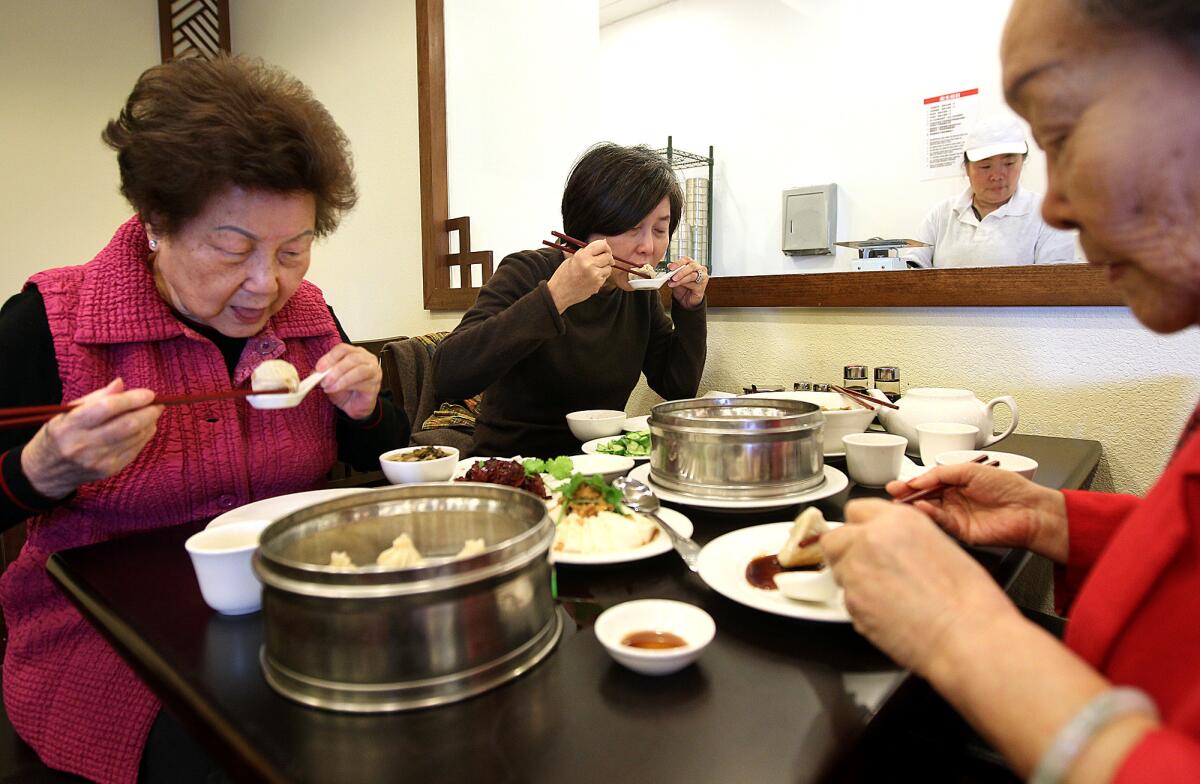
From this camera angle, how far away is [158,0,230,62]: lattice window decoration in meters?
4.95

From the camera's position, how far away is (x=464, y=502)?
3.00 feet

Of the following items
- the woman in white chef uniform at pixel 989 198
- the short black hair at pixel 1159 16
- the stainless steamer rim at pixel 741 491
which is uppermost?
the woman in white chef uniform at pixel 989 198

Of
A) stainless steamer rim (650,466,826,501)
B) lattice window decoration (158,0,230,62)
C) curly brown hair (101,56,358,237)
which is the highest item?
lattice window decoration (158,0,230,62)

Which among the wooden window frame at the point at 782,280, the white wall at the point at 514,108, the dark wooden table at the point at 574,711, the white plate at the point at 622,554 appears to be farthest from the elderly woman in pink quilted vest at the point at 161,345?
the white wall at the point at 514,108

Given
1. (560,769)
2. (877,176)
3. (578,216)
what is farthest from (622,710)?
(877,176)

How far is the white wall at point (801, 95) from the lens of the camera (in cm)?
482

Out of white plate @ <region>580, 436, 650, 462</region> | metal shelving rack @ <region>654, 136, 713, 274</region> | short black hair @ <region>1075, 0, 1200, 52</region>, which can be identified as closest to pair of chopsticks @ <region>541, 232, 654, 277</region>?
white plate @ <region>580, 436, 650, 462</region>

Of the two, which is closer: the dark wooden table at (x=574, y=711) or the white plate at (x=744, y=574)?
the dark wooden table at (x=574, y=711)

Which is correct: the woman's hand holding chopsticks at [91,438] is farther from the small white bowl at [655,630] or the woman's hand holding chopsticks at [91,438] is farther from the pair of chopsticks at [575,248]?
the pair of chopsticks at [575,248]

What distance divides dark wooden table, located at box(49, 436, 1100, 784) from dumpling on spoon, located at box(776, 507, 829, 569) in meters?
0.11

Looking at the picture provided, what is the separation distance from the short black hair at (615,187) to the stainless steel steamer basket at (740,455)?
110 centimetres

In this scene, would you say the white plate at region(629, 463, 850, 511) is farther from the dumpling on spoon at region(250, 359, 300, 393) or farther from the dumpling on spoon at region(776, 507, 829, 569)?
the dumpling on spoon at region(250, 359, 300, 393)

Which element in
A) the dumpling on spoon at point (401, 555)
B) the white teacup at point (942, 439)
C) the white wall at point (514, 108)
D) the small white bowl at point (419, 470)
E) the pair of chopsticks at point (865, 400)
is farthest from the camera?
the white wall at point (514, 108)

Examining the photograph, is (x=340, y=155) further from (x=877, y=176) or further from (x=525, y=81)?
(x=877, y=176)
